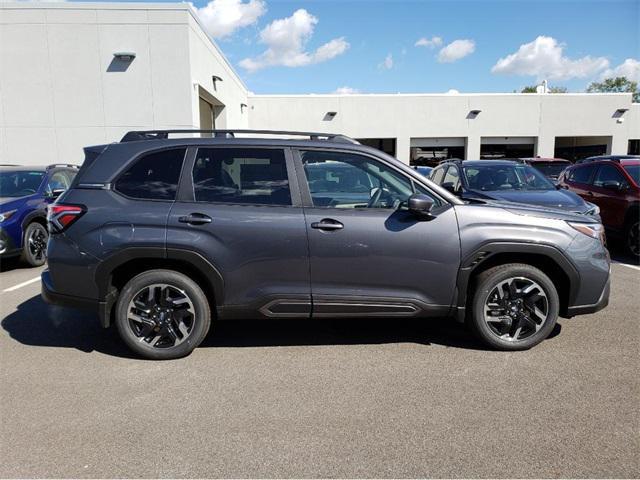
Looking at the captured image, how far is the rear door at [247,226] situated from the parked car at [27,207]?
16.0ft

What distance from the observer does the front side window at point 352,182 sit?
4.09 metres

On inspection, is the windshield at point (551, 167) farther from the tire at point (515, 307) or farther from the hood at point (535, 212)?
the tire at point (515, 307)

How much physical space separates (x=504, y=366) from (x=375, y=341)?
3.78 ft

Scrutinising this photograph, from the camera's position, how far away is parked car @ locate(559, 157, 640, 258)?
8.11 meters

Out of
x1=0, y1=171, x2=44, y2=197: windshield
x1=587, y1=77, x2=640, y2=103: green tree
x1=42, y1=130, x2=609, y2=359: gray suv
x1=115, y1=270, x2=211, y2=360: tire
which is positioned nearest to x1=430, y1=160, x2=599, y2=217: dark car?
x1=42, y1=130, x2=609, y2=359: gray suv

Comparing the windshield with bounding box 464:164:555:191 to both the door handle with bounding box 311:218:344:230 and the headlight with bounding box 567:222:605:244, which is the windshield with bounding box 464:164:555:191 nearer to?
the headlight with bounding box 567:222:605:244

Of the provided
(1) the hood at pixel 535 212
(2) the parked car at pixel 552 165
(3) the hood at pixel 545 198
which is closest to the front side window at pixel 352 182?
(1) the hood at pixel 535 212

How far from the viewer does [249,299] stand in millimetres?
4031

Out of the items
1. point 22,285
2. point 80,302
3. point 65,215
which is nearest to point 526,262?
point 80,302

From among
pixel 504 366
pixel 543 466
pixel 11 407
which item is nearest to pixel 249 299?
pixel 11 407

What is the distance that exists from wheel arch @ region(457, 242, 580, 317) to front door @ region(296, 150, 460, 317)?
0.38ft

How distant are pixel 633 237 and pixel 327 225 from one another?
6730 millimetres

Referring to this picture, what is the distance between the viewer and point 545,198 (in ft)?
23.7

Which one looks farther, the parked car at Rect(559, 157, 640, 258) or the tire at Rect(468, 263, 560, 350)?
the parked car at Rect(559, 157, 640, 258)
